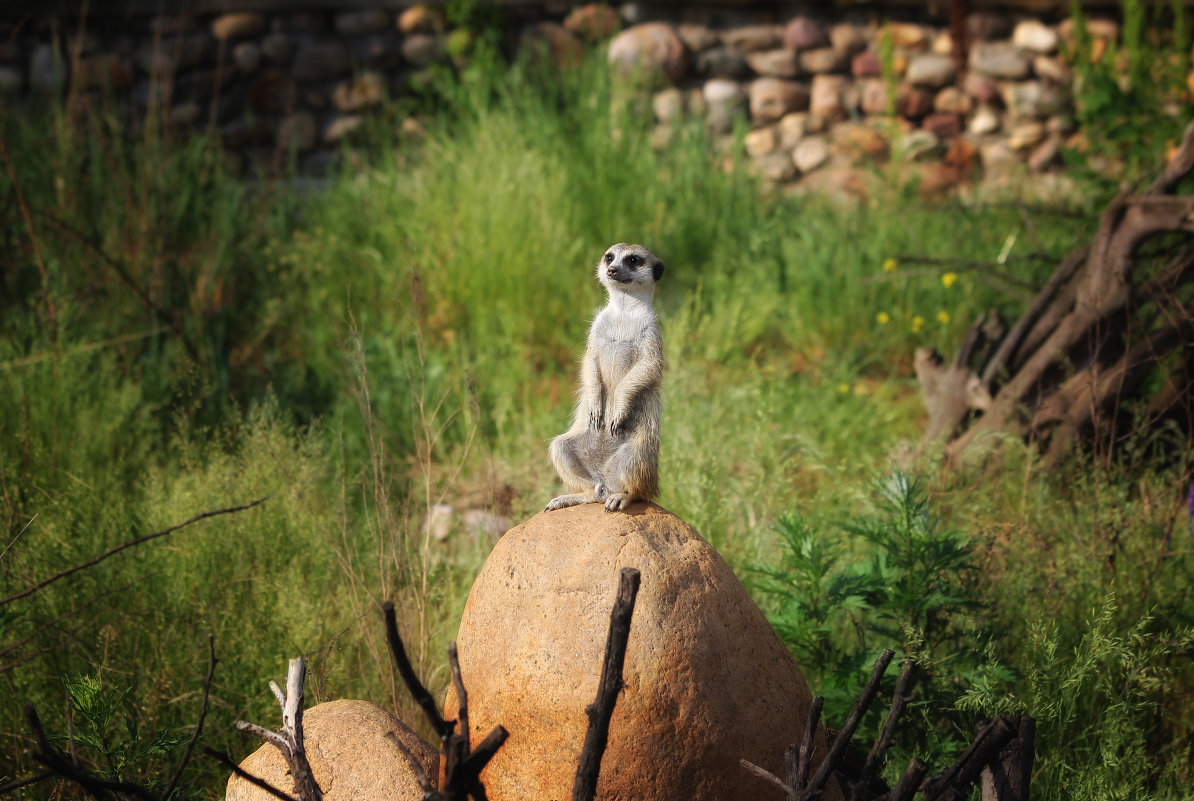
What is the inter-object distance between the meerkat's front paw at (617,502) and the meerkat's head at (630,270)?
22.7 inches

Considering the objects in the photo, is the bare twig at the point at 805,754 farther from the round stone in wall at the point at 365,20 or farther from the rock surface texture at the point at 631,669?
the round stone in wall at the point at 365,20

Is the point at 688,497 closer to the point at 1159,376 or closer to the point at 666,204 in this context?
the point at 1159,376

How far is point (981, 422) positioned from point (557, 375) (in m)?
2.37

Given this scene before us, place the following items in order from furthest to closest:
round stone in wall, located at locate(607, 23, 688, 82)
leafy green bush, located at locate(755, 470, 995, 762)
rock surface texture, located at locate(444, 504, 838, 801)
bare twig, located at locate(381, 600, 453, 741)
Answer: round stone in wall, located at locate(607, 23, 688, 82) < leafy green bush, located at locate(755, 470, 995, 762) < rock surface texture, located at locate(444, 504, 838, 801) < bare twig, located at locate(381, 600, 453, 741)

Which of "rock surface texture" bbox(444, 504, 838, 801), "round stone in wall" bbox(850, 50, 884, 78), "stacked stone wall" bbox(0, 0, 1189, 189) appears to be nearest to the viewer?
"rock surface texture" bbox(444, 504, 838, 801)

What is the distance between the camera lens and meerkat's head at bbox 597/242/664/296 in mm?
2719

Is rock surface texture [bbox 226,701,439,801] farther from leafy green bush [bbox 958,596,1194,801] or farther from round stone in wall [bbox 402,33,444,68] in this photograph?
round stone in wall [bbox 402,33,444,68]

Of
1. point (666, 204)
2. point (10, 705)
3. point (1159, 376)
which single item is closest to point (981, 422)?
point (1159, 376)

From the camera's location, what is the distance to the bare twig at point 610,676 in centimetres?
182

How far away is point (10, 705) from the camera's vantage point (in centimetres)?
298

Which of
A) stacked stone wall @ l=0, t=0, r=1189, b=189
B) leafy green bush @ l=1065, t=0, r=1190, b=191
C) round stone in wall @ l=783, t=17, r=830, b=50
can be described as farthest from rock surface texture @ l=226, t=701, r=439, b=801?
round stone in wall @ l=783, t=17, r=830, b=50

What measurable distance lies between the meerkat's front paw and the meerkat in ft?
0.04

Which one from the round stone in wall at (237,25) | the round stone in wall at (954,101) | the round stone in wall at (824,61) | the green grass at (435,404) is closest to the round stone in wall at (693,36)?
the round stone in wall at (824,61)

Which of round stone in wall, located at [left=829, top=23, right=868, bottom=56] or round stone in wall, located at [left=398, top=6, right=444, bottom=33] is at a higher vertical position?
round stone in wall, located at [left=398, top=6, right=444, bottom=33]
